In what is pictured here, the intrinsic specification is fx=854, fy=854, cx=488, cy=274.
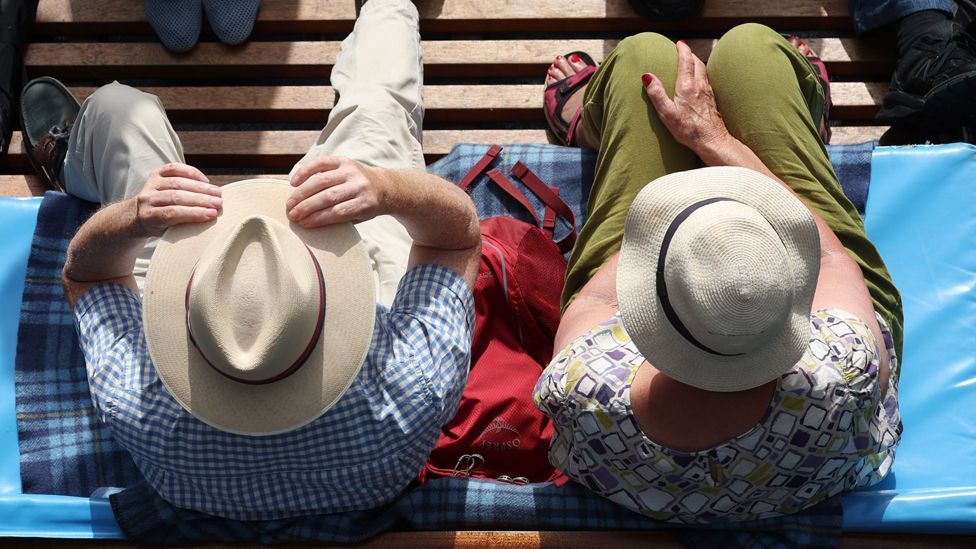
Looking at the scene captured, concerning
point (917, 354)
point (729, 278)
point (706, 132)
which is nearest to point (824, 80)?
point (706, 132)

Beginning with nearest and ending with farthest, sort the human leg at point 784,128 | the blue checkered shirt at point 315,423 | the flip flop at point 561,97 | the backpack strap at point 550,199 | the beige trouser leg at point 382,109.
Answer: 1. the blue checkered shirt at point 315,423
2. the human leg at point 784,128
3. the beige trouser leg at point 382,109
4. the backpack strap at point 550,199
5. the flip flop at point 561,97

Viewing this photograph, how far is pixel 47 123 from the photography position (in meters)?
2.55

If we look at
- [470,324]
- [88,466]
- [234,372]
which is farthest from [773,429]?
[88,466]

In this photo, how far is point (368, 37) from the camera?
8.07 ft

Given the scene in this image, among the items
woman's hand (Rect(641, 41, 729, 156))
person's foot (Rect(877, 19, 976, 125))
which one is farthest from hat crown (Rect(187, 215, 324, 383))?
person's foot (Rect(877, 19, 976, 125))

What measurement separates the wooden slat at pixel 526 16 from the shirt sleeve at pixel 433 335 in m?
1.39

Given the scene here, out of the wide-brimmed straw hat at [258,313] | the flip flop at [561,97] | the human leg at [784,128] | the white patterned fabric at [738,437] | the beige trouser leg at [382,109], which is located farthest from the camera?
the flip flop at [561,97]

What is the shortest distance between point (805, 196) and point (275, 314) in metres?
1.25

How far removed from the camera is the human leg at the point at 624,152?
192 centimetres

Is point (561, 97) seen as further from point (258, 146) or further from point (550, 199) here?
point (258, 146)

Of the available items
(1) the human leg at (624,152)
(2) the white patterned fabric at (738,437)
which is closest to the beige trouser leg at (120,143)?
(1) the human leg at (624,152)

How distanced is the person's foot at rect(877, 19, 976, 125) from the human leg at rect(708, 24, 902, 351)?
60cm

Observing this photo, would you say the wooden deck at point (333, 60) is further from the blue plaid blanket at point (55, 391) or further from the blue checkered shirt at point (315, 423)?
the blue checkered shirt at point (315, 423)

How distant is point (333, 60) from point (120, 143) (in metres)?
0.84
